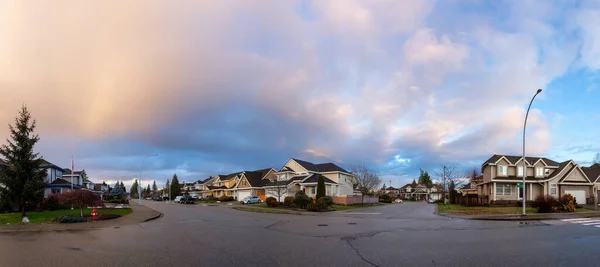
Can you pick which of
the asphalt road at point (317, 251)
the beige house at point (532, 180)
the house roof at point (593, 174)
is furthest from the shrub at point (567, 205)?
the asphalt road at point (317, 251)

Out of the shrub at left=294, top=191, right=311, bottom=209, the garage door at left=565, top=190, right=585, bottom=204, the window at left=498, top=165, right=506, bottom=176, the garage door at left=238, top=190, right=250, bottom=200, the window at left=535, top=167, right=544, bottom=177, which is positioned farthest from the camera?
the garage door at left=238, top=190, right=250, bottom=200

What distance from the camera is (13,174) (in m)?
29.8

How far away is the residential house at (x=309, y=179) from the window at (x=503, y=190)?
23252 mm

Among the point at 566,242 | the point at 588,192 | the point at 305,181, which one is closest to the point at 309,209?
the point at 305,181

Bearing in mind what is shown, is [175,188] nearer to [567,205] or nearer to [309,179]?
[309,179]

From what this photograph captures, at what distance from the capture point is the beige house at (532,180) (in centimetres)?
4431

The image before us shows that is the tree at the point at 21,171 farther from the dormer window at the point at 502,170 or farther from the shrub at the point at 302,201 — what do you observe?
the dormer window at the point at 502,170

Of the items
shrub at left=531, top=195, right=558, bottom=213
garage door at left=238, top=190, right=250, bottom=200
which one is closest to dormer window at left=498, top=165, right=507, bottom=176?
shrub at left=531, top=195, right=558, bottom=213

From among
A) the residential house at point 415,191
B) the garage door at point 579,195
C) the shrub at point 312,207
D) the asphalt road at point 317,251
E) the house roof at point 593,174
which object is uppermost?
the house roof at point 593,174

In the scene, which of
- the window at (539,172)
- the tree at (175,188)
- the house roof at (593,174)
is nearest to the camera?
the house roof at (593,174)

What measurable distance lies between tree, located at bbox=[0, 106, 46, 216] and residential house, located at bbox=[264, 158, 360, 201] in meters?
33.6

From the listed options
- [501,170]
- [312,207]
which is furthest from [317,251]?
[501,170]

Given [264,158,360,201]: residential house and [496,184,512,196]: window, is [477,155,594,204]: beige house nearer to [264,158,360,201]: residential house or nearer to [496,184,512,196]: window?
[496,184,512,196]: window

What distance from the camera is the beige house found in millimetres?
44312
